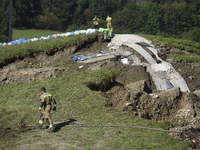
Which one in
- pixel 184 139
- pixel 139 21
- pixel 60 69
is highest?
pixel 139 21

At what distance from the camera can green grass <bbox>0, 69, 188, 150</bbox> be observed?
7516 millimetres

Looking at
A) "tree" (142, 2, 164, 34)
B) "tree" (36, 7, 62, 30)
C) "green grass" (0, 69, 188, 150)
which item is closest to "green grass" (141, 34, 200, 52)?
"green grass" (0, 69, 188, 150)

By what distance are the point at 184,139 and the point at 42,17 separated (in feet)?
201

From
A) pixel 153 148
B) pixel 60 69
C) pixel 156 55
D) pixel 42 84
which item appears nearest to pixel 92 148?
pixel 153 148

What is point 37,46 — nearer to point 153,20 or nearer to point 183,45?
point 183,45

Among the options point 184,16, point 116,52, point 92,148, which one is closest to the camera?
point 92,148

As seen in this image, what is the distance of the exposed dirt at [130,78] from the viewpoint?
11.6m

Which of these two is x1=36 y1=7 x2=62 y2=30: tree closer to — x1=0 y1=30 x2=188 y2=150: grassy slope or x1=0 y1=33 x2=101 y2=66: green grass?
x1=0 y1=33 x2=101 y2=66: green grass

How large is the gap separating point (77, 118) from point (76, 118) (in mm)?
37

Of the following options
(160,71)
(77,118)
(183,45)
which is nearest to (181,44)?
(183,45)

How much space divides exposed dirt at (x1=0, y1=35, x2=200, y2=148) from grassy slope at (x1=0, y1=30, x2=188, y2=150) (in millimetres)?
792

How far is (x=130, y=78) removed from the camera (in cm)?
1560

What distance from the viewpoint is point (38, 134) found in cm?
813

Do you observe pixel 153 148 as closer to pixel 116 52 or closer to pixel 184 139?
pixel 184 139
